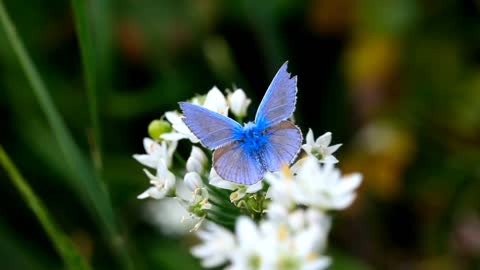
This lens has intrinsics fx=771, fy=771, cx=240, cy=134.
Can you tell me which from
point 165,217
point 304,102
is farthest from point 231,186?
point 304,102

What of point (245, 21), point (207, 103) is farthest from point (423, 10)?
point (207, 103)

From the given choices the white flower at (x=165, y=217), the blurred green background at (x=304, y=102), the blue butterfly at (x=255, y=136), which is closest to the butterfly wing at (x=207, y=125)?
the blue butterfly at (x=255, y=136)

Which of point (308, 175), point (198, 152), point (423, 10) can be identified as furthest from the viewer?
point (423, 10)

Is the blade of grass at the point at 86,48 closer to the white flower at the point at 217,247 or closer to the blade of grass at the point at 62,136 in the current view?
the blade of grass at the point at 62,136

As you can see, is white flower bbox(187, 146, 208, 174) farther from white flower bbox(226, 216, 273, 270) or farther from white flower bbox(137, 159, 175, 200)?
white flower bbox(226, 216, 273, 270)

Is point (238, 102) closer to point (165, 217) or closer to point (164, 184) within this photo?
point (164, 184)

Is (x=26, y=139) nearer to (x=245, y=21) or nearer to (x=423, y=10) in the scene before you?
(x=245, y=21)
